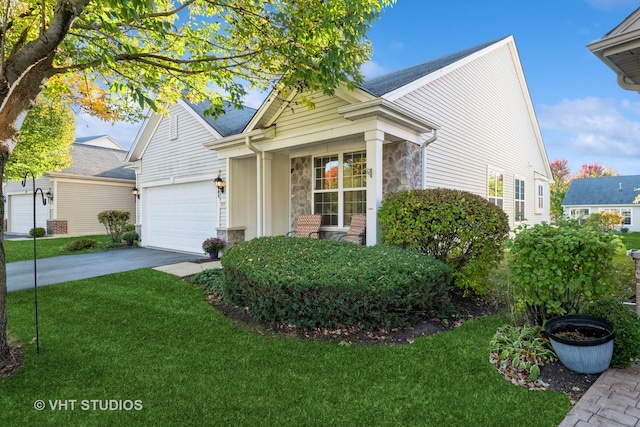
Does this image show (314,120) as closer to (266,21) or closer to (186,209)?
(266,21)

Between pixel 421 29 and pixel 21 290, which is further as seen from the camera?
pixel 421 29

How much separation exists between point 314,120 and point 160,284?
465cm

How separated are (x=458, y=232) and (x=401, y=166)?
A: 96.8 inches

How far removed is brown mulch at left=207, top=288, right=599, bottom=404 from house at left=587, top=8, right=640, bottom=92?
12.0 feet

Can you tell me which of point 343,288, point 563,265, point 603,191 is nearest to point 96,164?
point 343,288

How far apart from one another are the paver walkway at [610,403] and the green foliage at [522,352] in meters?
0.42

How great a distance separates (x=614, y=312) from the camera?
3.28 m

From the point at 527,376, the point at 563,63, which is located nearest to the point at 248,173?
the point at 527,376

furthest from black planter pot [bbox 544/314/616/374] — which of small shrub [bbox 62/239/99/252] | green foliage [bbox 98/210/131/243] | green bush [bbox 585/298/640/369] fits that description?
green foliage [bbox 98/210/131/243]

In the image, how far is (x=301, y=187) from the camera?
30.3ft

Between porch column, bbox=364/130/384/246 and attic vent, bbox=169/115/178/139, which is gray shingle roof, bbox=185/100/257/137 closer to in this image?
attic vent, bbox=169/115/178/139

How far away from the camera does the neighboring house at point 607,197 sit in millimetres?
28234

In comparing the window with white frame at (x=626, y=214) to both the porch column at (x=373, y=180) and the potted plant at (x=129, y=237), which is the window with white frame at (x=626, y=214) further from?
the potted plant at (x=129, y=237)

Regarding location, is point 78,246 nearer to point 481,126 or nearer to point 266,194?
point 266,194
